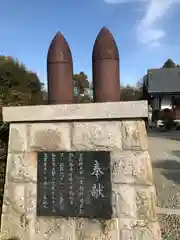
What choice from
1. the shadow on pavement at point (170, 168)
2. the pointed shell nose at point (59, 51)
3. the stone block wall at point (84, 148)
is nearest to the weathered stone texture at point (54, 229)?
the stone block wall at point (84, 148)

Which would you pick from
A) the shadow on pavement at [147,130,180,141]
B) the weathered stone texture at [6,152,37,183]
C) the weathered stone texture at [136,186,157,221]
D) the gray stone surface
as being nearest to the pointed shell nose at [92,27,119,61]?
the gray stone surface

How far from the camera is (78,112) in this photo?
315cm

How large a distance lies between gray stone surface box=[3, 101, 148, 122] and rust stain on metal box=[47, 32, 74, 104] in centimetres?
18

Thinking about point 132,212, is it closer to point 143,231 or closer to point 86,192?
point 143,231

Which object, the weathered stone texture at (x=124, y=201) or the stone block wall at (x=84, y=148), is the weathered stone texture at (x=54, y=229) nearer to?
the stone block wall at (x=84, y=148)

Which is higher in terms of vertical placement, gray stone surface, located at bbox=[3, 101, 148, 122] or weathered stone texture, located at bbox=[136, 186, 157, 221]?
gray stone surface, located at bbox=[3, 101, 148, 122]

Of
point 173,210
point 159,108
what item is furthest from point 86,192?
point 159,108

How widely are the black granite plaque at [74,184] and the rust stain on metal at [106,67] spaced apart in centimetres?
59

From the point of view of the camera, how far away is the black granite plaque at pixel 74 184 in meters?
3.07

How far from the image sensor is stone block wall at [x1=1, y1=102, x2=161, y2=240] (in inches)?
119

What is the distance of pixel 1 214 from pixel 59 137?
3.41ft

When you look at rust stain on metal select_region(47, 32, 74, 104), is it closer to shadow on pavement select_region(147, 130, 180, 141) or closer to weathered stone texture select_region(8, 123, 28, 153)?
weathered stone texture select_region(8, 123, 28, 153)

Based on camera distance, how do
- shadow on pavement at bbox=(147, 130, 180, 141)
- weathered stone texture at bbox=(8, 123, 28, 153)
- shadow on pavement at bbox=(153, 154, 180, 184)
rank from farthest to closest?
shadow on pavement at bbox=(147, 130, 180, 141) < shadow on pavement at bbox=(153, 154, 180, 184) < weathered stone texture at bbox=(8, 123, 28, 153)

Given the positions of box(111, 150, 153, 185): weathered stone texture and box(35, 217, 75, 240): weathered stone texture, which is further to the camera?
box(35, 217, 75, 240): weathered stone texture
